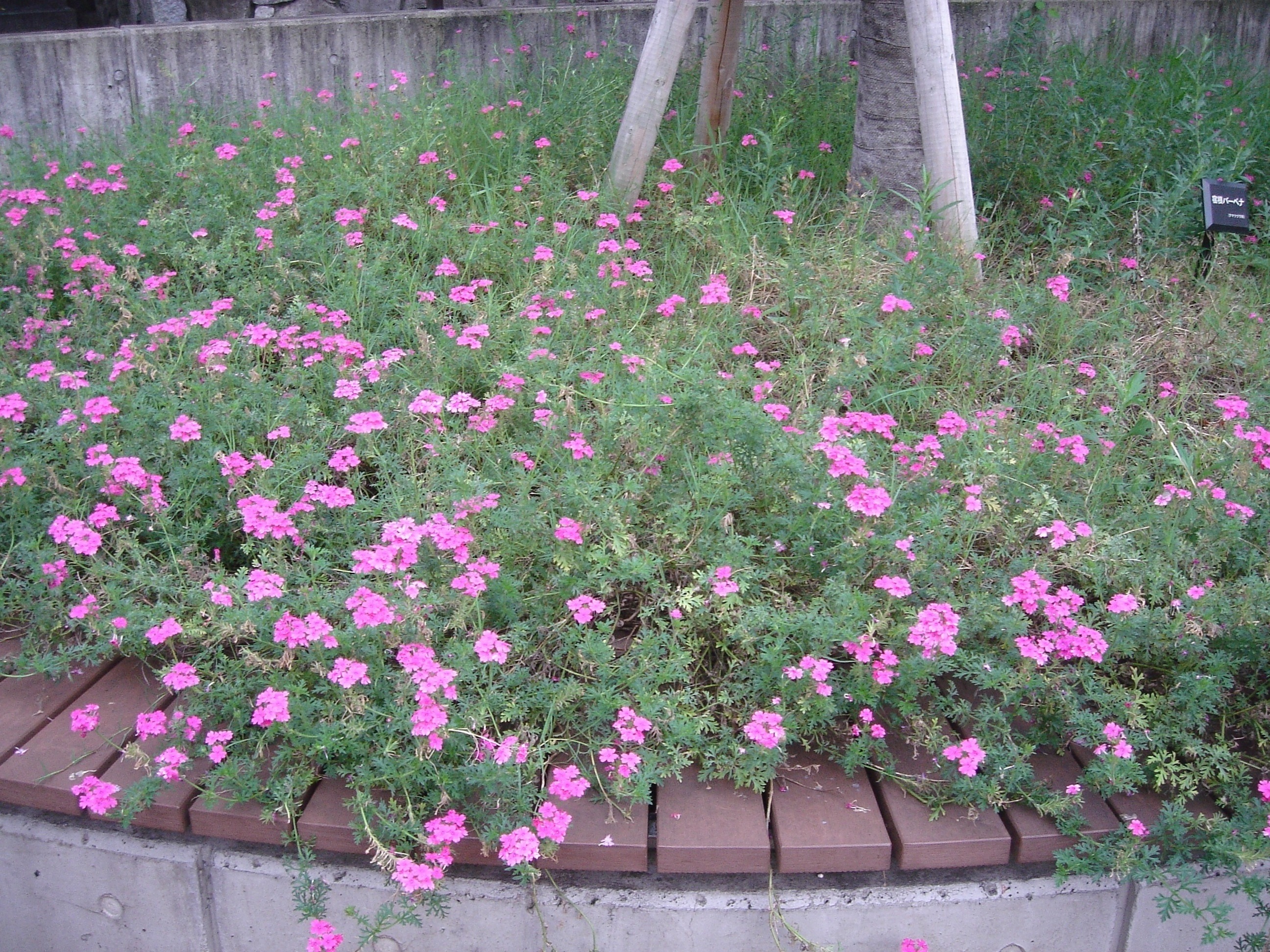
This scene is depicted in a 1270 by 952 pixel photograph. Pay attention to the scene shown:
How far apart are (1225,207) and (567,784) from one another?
3.12 m

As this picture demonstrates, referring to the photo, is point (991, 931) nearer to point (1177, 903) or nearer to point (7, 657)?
point (1177, 903)

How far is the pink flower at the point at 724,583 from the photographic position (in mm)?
2160

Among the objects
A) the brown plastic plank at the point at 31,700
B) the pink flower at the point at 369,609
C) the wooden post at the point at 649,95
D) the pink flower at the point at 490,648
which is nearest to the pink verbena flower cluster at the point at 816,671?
the pink flower at the point at 490,648

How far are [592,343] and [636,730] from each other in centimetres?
144

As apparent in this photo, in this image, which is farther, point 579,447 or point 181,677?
point 579,447

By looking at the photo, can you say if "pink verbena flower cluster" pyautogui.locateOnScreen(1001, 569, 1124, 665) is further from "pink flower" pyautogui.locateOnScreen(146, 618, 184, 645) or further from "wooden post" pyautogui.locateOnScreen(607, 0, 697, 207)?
"wooden post" pyautogui.locateOnScreen(607, 0, 697, 207)

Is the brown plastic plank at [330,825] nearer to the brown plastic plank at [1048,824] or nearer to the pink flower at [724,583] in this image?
the pink flower at [724,583]

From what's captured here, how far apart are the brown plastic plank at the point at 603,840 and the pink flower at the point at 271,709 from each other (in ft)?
1.70

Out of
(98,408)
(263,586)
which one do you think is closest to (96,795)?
(263,586)

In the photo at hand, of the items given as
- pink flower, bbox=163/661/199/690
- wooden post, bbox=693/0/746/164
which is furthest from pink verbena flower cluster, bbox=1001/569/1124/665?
wooden post, bbox=693/0/746/164

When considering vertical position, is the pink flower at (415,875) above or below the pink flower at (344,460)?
below

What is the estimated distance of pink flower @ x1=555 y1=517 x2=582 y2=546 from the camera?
7.27 feet

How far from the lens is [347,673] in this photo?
6.48 ft

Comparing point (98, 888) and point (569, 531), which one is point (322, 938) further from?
point (569, 531)
